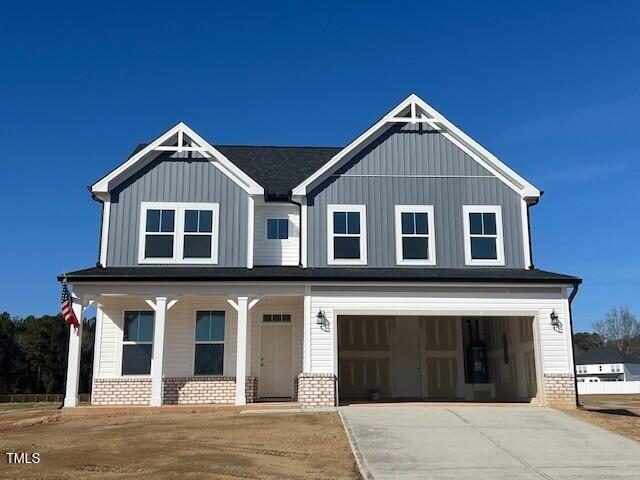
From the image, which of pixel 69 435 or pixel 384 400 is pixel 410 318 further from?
pixel 69 435

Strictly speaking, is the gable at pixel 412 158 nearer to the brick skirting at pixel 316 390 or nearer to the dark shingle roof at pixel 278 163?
the dark shingle roof at pixel 278 163

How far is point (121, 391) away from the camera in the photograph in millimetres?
18734

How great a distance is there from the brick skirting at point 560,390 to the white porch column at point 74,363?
12.6 meters

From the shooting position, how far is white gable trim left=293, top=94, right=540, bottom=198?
65.7 feet

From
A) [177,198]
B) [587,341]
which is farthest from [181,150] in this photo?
[587,341]

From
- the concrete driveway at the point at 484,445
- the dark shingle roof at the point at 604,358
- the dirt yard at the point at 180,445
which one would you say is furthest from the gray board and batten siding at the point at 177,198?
the dark shingle roof at the point at 604,358

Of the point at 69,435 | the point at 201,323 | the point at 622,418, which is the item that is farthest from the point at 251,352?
the point at 622,418

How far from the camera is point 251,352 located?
19.6 meters

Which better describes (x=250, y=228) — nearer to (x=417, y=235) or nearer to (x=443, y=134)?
(x=417, y=235)

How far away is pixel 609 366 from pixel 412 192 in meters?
55.3

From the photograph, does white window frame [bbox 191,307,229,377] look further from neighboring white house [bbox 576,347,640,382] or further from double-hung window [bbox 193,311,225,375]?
neighboring white house [bbox 576,347,640,382]

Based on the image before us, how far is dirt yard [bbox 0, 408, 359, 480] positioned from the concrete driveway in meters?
0.71

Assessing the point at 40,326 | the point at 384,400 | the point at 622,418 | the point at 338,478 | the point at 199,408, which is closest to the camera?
the point at 338,478

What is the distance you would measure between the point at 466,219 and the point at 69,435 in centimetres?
1238
